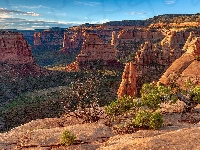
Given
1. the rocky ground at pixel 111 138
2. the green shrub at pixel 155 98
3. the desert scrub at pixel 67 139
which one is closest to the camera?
the rocky ground at pixel 111 138

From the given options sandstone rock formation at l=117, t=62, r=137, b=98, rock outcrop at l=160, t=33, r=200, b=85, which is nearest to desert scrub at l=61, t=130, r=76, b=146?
rock outcrop at l=160, t=33, r=200, b=85

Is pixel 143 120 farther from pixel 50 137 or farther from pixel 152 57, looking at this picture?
pixel 152 57

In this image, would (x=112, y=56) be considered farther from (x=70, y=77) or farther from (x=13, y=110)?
(x=13, y=110)

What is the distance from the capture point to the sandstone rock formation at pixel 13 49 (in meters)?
100

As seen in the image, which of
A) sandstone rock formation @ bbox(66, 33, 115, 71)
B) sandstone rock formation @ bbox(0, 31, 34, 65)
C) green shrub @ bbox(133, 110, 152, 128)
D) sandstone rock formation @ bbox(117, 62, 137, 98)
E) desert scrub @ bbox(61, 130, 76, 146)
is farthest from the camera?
sandstone rock formation @ bbox(66, 33, 115, 71)

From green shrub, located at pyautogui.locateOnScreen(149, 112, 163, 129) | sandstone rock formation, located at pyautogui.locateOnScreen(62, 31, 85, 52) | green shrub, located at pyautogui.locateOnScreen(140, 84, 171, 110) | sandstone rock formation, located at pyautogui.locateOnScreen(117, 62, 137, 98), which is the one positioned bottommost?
sandstone rock formation, located at pyautogui.locateOnScreen(117, 62, 137, 98)

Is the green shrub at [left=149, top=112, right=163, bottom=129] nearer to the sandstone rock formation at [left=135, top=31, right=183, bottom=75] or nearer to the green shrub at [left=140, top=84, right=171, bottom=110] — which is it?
the green shrub at [left=140, top=84, right=171, bottom=110]

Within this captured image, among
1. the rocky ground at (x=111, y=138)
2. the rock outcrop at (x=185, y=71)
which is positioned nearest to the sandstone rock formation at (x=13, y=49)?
the rock outcrop at (x=185, y=71)

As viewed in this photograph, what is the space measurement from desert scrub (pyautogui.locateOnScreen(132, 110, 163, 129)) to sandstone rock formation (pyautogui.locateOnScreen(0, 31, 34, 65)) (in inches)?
3405

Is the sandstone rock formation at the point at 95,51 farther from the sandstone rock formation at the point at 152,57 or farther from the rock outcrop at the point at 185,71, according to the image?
the rock outcrop at the point at 185,71

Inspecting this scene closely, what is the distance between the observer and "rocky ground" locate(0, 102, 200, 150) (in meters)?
14.8

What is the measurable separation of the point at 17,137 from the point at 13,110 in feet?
141

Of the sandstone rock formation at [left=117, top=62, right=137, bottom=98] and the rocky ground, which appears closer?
the rocky ground

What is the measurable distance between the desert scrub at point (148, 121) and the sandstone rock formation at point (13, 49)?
86.5 metres
